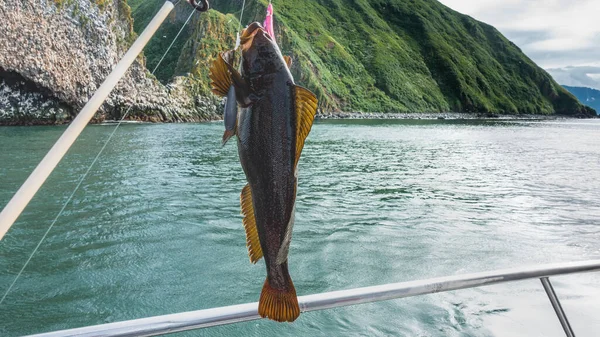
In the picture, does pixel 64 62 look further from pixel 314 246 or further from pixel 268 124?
pixel 268 124

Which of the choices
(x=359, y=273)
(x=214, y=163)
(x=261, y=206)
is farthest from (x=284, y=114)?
(x=214, y=163)

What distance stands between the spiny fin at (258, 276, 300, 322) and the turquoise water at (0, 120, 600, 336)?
6301mm

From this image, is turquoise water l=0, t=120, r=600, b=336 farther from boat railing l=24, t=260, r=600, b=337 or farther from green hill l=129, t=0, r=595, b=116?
green hill l=129, t=0, r=595, b=116

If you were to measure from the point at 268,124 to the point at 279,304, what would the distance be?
66cm

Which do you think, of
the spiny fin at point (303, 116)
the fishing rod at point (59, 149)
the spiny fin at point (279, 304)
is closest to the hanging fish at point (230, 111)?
the spiny fin at point (303, 116)

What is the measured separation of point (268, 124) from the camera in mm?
1299

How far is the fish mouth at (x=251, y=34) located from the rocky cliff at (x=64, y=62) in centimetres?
6442

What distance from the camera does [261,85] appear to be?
1.30 m

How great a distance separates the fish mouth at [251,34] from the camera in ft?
4.39

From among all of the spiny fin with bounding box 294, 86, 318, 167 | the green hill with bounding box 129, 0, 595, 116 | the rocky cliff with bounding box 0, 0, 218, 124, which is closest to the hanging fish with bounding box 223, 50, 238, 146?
the spiny fin with bounding box 294, 86, 318, 167

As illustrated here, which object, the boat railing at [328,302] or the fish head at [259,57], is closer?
the fish head at [259,57]

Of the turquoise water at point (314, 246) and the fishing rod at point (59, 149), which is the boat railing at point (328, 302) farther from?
the turquoise water at point (314, 246)

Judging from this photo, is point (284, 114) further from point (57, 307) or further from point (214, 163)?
point (214, 163)

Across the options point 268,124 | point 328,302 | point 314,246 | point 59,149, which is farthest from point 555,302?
point 314,246
